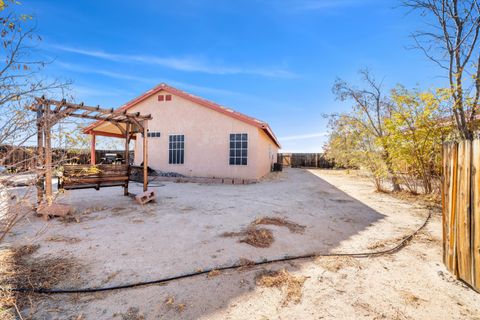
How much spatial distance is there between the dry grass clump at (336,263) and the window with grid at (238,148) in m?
7.80

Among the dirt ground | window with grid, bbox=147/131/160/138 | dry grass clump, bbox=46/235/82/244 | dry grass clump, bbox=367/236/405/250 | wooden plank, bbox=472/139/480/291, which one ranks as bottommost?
dry grass clump, bbox=367/236/405/250

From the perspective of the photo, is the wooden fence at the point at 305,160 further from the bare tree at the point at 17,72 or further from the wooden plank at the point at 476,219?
the bare tree at the point at 17,72

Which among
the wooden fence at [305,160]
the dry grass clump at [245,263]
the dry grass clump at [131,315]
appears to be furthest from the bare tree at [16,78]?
the wooden fence at [305,160]

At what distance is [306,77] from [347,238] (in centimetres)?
1114

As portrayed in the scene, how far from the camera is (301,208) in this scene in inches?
213

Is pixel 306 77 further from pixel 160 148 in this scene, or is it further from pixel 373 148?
pixel 160 148

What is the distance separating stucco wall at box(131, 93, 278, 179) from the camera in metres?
10.4

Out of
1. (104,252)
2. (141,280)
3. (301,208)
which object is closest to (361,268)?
(141,280)

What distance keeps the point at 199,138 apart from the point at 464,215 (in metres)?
10.2

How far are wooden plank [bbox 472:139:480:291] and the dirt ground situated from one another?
0.62 feet

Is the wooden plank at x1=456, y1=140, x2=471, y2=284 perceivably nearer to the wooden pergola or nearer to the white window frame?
the wooden pergola

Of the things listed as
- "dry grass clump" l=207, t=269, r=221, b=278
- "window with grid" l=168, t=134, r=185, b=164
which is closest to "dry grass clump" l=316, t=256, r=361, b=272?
"dry grass clump" l=207, t=269, r=221, b=278

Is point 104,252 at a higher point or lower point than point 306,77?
lower

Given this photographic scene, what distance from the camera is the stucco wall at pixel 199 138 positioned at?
34.3 feet
